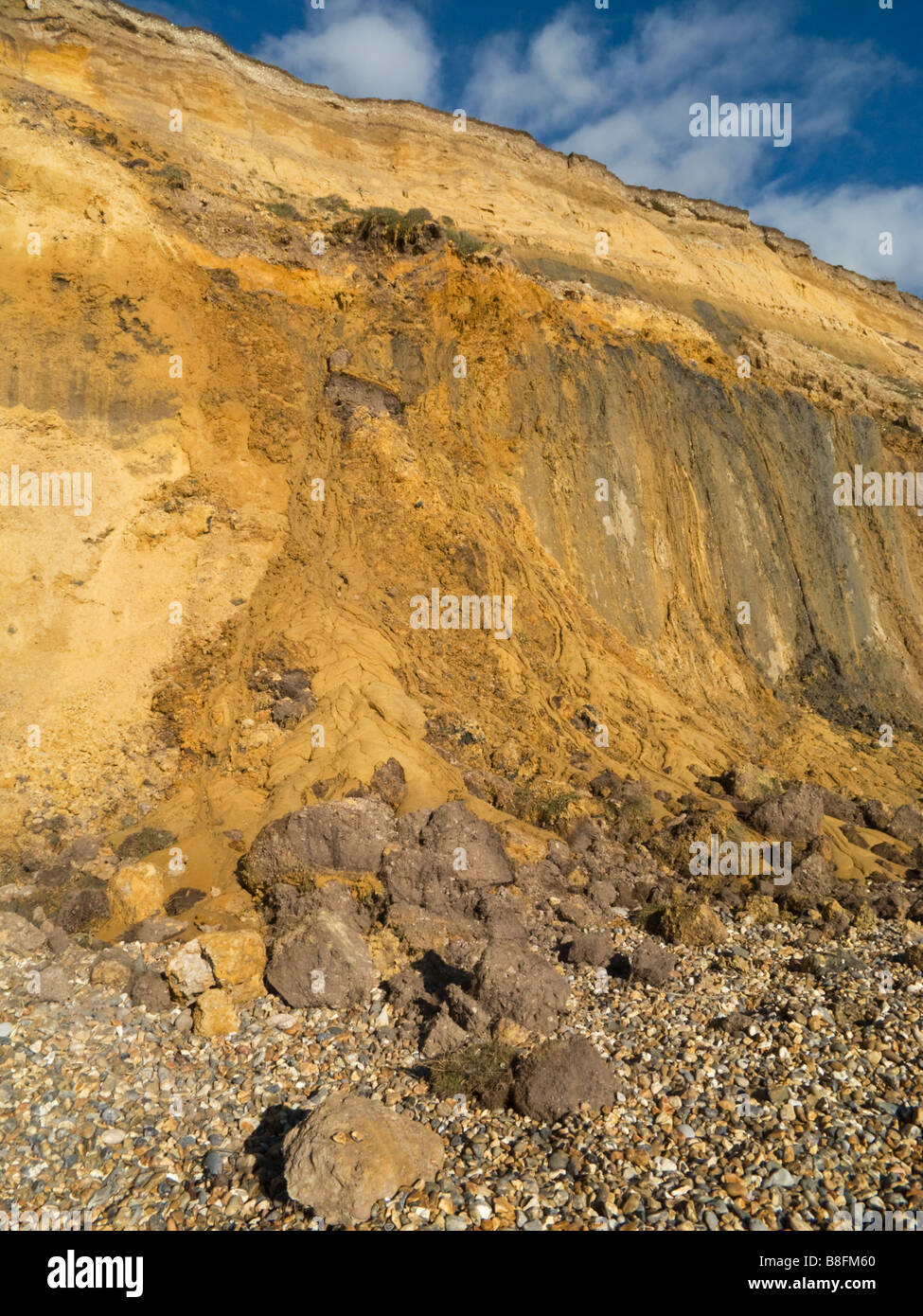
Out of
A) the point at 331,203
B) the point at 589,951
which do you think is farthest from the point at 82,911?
the point at 331,203

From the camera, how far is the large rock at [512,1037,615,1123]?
726cm

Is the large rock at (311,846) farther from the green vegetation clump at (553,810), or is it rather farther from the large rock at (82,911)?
the green vegetation clump at (553,810)

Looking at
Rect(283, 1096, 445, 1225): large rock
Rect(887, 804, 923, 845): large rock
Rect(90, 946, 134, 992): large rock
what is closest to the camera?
Rect(283, 1096, 445, 1225): large rock

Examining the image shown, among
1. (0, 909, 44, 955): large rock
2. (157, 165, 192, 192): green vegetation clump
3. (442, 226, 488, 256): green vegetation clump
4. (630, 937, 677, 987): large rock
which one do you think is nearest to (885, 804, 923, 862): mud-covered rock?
(630, 937, 677, 987): large rock

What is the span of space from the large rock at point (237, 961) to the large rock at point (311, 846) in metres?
1.52

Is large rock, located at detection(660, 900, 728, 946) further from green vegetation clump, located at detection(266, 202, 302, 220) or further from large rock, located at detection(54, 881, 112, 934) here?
green vegetation clump, located at detection(266, 202, 302, 220)

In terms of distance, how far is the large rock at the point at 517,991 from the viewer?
8.62 metres

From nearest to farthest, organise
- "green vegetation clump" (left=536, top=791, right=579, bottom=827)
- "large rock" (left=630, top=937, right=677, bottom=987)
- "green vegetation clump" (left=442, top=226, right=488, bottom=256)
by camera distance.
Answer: "large rock" (left=630, top=937, right=677, bottom=987) → "green vegetation clump" (left=536, top=791, right=579, bottom=827) → "green vegetation clump" (left=442, top=226, right=488, bottom=256)

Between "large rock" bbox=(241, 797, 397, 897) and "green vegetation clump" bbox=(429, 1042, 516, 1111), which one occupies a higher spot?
"large rock" bbox=(241, 797, 397, 897)

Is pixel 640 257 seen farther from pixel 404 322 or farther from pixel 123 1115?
pixel 123 1115

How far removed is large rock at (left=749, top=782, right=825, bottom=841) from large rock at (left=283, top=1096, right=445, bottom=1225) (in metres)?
9.71

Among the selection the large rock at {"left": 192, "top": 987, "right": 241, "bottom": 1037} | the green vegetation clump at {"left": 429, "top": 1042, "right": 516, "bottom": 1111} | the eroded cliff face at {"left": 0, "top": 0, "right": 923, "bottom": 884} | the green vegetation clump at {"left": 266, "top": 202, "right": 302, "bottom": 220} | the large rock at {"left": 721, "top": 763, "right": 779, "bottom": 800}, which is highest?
the green vegetation clump at {"left": 266, "top": 202, "right": 302, "bottom": 220}

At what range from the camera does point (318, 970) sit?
30.7 feet

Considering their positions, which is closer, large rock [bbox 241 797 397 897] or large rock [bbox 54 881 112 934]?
large rock [bbox 54 881 112 934]
